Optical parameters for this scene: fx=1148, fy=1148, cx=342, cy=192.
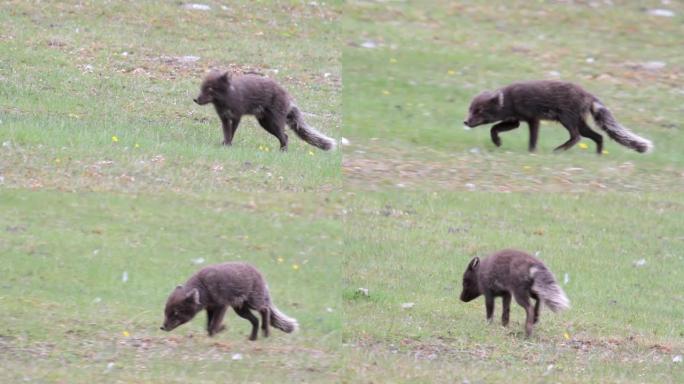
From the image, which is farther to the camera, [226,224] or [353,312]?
[226,224]

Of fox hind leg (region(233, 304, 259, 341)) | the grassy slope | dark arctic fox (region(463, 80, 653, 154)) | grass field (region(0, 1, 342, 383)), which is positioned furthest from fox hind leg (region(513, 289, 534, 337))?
dark arctic fox (region(463, 80, 653, 154))

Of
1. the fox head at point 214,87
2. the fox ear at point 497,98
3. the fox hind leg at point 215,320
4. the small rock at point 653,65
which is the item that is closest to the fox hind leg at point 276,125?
the fox head at point 214,87

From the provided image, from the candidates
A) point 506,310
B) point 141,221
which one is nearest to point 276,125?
point 141,221

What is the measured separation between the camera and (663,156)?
16.1 m

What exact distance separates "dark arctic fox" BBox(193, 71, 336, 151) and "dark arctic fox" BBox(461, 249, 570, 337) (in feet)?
12.2

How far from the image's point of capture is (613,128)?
14.4 metres

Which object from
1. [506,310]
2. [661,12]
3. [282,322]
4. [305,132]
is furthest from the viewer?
[661,12]

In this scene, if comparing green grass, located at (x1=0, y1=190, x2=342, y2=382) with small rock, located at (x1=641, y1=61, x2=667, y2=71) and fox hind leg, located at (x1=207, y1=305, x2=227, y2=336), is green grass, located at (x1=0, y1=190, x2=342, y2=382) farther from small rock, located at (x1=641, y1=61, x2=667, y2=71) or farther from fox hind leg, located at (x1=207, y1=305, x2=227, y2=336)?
small rock, located at (x1=641, y1=61, x2=667, y2=71)

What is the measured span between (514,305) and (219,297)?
381cm

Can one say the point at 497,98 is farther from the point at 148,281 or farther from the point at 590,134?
the point at 148,281

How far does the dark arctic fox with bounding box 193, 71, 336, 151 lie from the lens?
14.5 metres

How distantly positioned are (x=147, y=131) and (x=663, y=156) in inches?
282

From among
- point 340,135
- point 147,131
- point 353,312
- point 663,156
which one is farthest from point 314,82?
point 353,312

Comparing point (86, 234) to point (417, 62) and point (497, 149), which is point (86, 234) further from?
point (417, 62)
